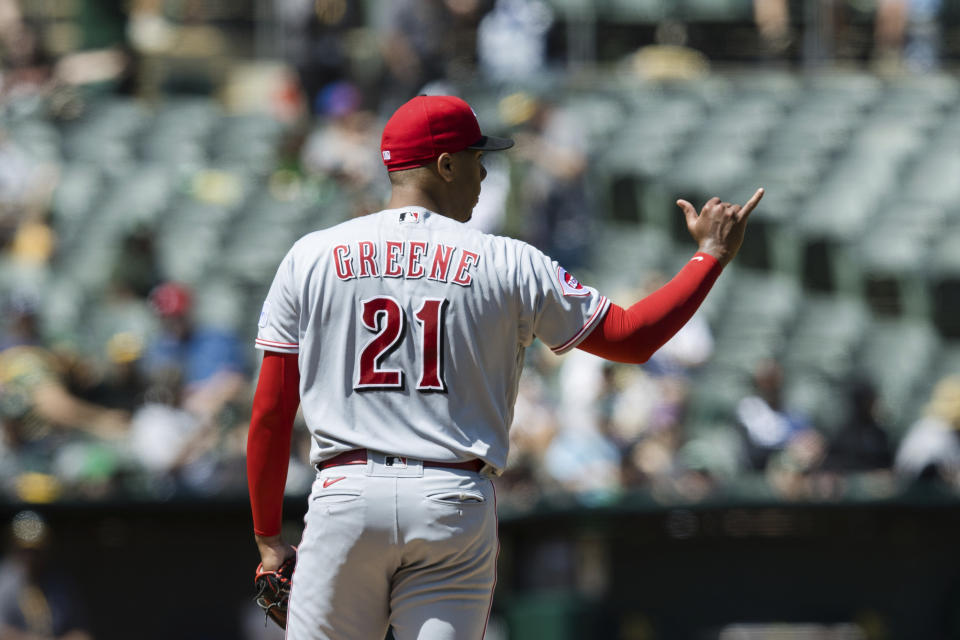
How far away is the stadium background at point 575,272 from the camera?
A: 6.09 metres

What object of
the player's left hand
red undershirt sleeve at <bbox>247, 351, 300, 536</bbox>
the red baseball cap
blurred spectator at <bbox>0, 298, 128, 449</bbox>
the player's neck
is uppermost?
the red baseball cap

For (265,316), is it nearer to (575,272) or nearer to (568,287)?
(568,287)

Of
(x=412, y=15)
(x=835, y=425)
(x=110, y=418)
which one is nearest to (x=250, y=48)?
(x=412, y=15)

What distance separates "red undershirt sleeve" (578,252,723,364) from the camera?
2908 millimetres

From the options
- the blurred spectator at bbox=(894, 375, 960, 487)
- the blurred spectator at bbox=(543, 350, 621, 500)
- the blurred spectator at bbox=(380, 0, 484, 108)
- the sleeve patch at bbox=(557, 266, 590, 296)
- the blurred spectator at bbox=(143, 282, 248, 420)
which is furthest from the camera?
the blurred spectator at bbox=(380, 0, 484, 108)

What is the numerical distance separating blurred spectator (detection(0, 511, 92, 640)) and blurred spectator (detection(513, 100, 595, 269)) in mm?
4454

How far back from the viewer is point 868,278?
399 inches

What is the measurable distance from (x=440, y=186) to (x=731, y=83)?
946 centimetres

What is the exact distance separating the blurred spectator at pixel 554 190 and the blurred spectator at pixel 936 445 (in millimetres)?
2736

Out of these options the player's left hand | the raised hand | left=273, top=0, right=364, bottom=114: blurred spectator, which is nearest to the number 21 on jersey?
the player's left hand

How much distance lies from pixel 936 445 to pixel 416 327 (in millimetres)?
5403

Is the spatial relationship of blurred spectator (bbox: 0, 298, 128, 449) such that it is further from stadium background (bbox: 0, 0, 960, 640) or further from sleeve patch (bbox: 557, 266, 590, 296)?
sleeve patch (bbox: 557, 266, 590, 296)

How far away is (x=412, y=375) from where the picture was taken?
2.82 m

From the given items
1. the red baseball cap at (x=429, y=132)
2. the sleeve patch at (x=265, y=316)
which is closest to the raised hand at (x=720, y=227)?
the red baseball cap at (x=429, y=132)
